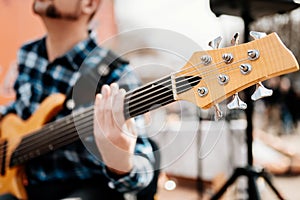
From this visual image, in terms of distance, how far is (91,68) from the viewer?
3.99 feet

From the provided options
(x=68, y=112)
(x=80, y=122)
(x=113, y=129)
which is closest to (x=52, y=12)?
(x=68, y=112)

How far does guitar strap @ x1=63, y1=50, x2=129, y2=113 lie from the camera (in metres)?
1.10

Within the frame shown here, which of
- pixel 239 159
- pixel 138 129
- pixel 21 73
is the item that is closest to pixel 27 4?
pixel 21 73

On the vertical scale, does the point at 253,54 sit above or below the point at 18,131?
above

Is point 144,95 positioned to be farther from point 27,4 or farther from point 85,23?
point 27,4

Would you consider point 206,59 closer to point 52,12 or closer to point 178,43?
point 178,43

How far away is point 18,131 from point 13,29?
1.34ft

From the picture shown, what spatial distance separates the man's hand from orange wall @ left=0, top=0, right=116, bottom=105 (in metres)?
0.65

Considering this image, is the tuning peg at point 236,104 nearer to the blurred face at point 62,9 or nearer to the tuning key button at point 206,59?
the tuning key button at point 206,59

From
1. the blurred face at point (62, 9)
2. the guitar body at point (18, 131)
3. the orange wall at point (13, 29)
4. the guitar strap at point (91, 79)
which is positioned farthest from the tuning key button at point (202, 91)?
the orange wall at point (13, 29)

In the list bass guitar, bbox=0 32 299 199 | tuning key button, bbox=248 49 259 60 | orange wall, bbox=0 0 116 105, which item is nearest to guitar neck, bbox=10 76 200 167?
bass guitar, bbox=0 32 299 199

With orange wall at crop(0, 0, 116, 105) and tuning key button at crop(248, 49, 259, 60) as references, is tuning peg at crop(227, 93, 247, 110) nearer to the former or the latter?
tuning key button at crop(248, 49, 259, 60)

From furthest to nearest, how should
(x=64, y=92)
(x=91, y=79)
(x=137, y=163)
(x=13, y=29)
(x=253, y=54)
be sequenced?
(x=13, y=29), (x=64, y=92), (x=91, y=79), (x=137, y=163), (x=253, y=54)

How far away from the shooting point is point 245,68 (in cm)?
65
